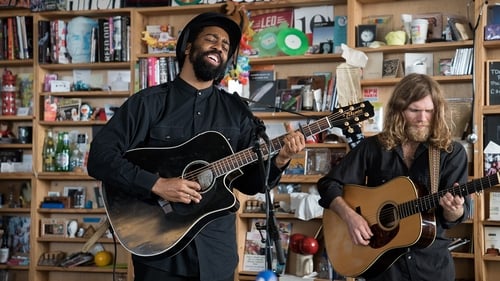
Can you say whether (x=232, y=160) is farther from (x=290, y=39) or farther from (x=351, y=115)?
(x=290, y=39)

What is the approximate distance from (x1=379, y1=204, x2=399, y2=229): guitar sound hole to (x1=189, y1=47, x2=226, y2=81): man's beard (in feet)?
3.02

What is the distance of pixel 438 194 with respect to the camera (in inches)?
107

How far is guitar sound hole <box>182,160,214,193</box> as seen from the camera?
2.61 m

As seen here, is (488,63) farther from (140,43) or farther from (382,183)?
Result: (140,43)

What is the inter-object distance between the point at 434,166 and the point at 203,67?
3.28ft

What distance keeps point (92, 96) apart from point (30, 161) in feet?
2.51

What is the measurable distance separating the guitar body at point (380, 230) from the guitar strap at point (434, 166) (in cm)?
6

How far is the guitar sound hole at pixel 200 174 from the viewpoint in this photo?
8.55 ft

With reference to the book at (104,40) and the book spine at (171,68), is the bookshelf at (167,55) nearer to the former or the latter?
the book at (104,40)

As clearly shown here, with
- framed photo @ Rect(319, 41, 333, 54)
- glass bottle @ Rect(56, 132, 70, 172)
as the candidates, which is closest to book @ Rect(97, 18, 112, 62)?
glass bottle @ Rect(56, 132, 70, 172)

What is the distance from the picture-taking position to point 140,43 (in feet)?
17.8

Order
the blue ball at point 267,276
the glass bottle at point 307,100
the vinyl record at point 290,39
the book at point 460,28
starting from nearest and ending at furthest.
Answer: the blue ball at point 267,276, the book at point 460,28, the glass bottle at point 307,100, the vinyl record at point 290,39

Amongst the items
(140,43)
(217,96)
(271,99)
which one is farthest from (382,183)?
(140,43)

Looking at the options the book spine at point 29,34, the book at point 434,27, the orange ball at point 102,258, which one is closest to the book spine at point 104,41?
the book spine at point 29,34
